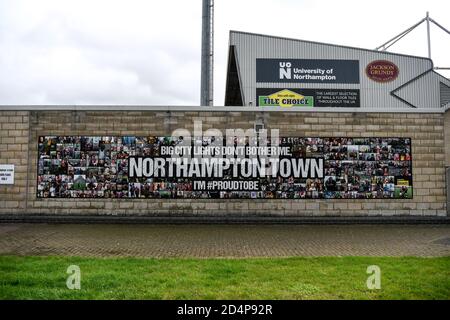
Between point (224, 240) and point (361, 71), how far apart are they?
17.4 meters

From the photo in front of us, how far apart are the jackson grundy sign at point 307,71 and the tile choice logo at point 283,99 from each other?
2.67ft

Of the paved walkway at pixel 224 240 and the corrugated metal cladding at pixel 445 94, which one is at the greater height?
the corrugated metal cladding at pixel 445 94

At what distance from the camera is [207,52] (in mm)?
24844

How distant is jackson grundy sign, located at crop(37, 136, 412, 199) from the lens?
1284cm

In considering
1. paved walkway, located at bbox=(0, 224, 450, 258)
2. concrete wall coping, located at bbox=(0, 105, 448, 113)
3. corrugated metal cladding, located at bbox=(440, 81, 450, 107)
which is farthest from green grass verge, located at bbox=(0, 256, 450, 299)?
corrugated metal cladding, located at bbox=(440, 81, 450, 107)

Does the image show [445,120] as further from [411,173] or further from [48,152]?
[48,152]

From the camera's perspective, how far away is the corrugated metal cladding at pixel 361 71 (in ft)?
72.3

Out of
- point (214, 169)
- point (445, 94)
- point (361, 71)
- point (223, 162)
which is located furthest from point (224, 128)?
point (445, 94)

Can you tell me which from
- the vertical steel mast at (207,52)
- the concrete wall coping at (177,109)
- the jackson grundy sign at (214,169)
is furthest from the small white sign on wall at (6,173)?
the vertical steel mast at (207,52)

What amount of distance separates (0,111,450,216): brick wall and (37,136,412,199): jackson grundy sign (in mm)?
281

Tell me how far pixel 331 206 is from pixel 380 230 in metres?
2.00

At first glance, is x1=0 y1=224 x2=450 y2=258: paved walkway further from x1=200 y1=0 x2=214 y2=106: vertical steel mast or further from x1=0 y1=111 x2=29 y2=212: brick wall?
x1=200 y1=0 x2=214 y2=106: vertical steel mast

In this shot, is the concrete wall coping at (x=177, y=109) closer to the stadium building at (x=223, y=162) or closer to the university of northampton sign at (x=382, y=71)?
the stadium building at (x=223, y=162)
